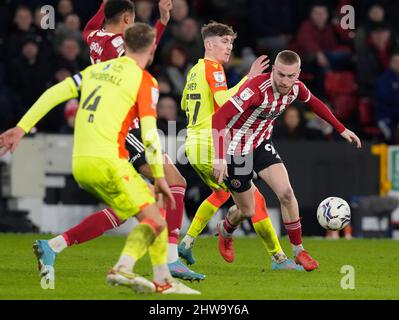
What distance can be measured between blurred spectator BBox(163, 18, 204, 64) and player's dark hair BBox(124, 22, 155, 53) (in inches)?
362

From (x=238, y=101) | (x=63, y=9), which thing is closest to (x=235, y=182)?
(x=238, y=101)

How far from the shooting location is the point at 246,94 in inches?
428

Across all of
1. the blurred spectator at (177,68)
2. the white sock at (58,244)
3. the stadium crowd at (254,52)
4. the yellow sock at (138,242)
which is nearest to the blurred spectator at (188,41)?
the stadium crowd at (254,52)

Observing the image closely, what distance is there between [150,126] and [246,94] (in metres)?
2.54

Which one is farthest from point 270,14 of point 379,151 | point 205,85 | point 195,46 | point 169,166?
point 169,166

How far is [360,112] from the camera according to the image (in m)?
18.4

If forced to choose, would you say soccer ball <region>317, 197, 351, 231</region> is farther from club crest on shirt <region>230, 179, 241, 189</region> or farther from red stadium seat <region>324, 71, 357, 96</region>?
red stadium seat <region>324, 71, 357, 96</region>

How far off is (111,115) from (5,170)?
7222mm

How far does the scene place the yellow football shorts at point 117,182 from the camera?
8.62 m

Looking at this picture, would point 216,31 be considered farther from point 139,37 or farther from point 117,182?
point 117,182

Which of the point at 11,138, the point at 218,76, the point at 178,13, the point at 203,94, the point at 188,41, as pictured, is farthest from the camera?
the point at 178,13

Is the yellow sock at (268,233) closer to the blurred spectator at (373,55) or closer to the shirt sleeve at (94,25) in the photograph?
the shirt sleeve at (94,25)

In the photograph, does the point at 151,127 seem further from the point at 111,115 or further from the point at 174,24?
the point at 174,24
